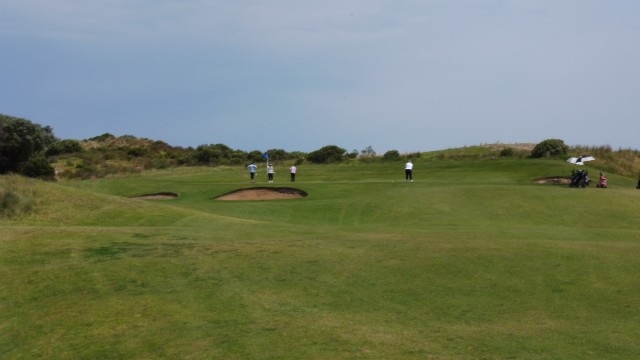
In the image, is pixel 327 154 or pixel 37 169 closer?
pixel 37 169

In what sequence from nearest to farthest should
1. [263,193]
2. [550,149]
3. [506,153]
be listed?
[263,193], [550,149], [506,153]

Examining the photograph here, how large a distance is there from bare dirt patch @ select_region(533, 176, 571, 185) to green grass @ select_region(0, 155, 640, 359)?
77.5 feet

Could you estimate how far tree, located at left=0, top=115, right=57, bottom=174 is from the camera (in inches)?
2618

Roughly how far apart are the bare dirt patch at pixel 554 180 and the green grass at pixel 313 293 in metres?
23.6

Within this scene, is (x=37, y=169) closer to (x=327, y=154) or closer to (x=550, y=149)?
(x=327, y=154)

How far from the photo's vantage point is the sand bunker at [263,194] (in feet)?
135

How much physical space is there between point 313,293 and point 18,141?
62769 mm

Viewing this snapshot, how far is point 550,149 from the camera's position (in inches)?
2699

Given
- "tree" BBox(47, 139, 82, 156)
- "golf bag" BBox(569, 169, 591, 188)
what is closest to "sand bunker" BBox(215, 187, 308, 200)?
"golf bag" BBox(569, 169, 591, 188)

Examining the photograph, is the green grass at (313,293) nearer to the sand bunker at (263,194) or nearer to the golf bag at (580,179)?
the sand bunker at (263,194)

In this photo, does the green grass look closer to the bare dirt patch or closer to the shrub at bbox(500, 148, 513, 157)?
the bare dirt patch

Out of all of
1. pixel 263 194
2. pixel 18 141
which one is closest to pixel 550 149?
pixel 263 194

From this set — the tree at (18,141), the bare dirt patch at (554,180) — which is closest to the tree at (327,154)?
the tree at (18,141)

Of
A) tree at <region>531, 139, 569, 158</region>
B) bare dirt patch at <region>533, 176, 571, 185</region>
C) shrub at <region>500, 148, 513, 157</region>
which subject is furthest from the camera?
shrub at <region>500, 148, 513, 157</region>
